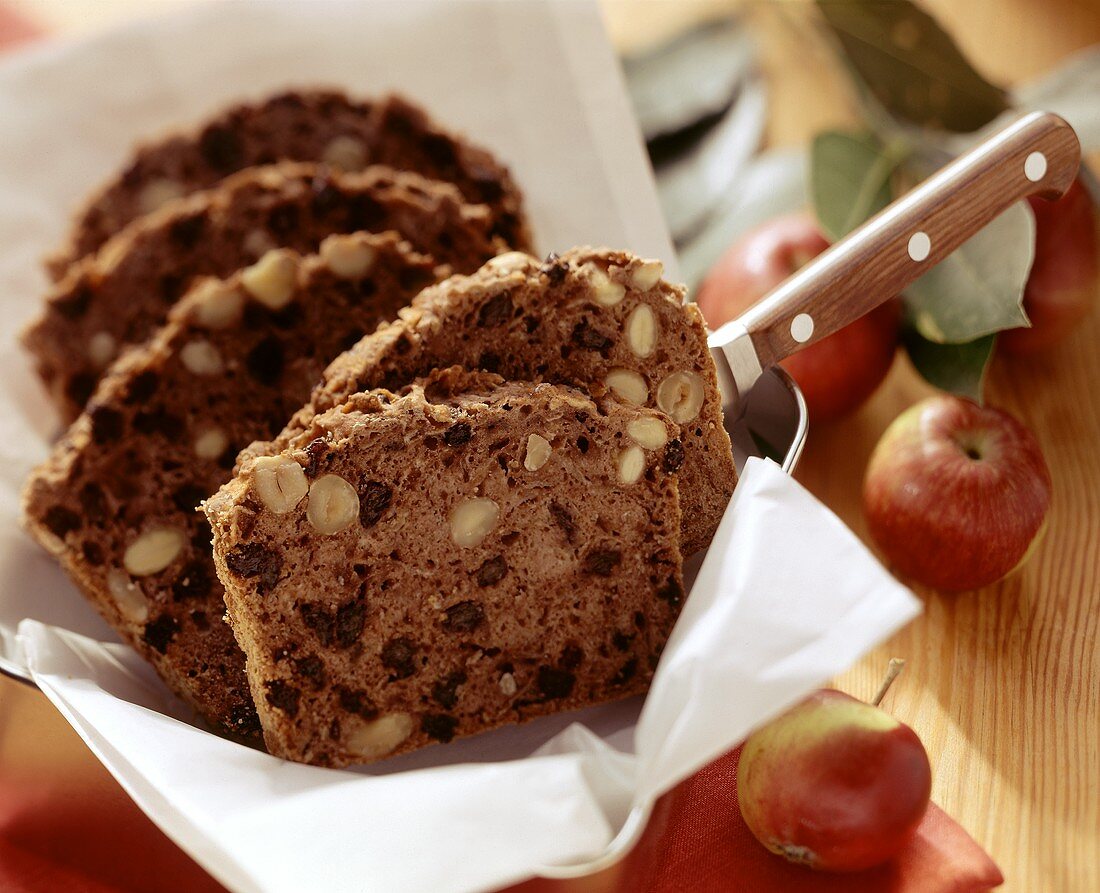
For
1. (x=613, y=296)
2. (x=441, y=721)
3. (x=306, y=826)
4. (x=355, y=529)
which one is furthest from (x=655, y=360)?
(x=306, y=826)

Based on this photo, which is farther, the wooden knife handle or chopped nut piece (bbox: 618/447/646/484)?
the wooden knife handle

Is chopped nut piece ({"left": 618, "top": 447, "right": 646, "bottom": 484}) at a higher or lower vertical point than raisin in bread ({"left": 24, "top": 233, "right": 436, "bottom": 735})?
lower

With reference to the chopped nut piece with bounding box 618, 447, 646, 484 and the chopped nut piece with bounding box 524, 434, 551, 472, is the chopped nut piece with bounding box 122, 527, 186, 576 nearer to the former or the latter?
the chopped nut piece with bounding box 524, 434, 551, 472

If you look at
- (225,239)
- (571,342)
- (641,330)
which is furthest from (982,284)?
(225,239)

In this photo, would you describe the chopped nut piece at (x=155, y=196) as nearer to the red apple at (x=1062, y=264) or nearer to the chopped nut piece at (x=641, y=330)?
the chopped nut piece at (x=641, y=330)

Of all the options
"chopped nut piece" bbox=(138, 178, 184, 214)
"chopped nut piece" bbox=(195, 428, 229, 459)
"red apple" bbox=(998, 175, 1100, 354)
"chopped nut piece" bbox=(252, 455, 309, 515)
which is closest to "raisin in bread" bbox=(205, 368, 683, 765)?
"chopped nut piece" bbox=(252, 455, 309, 515)

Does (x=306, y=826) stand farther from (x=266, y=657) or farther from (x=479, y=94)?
(x=479, y=94)

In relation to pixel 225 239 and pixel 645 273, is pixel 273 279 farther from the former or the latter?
pixel 645 273
